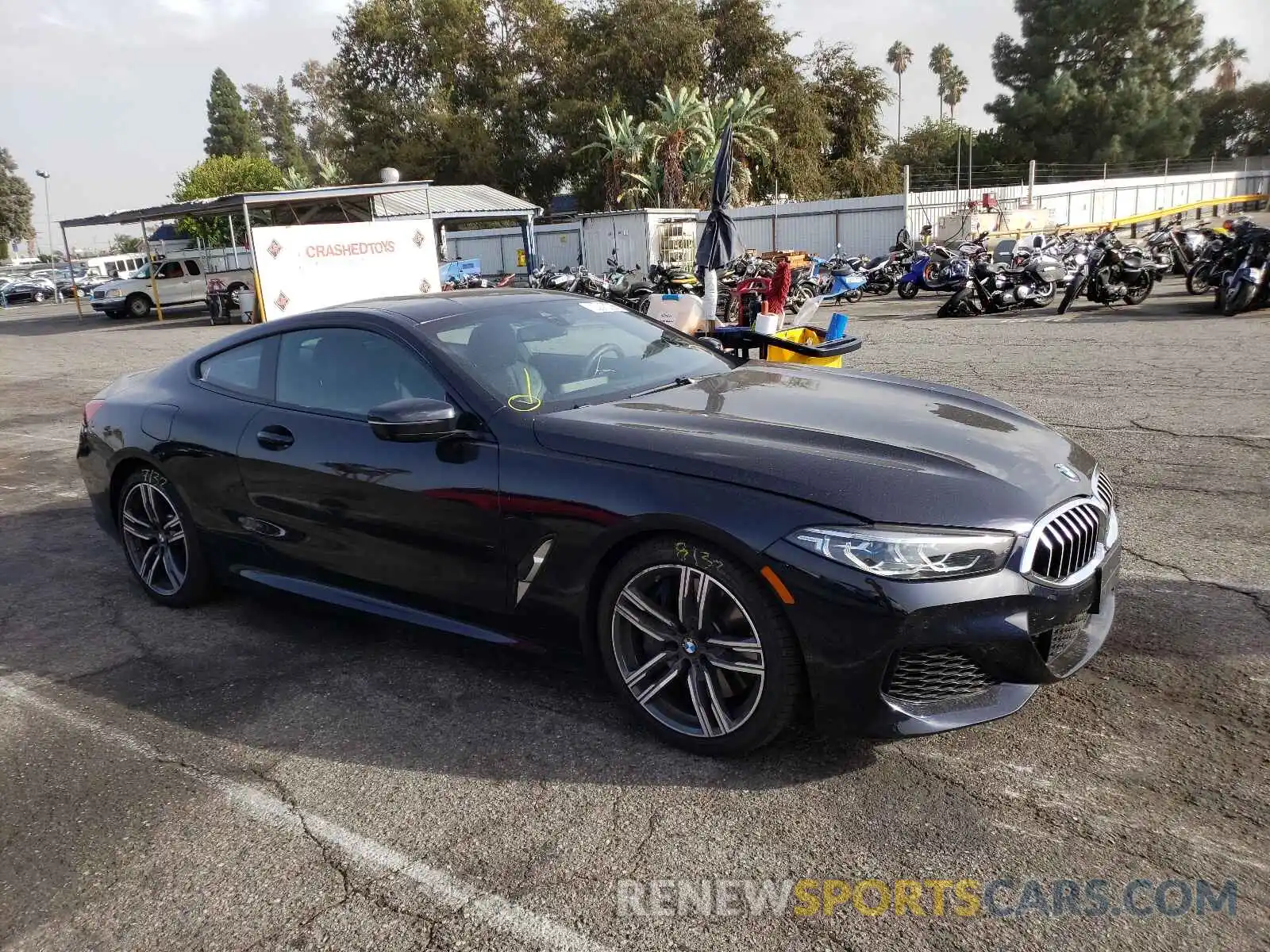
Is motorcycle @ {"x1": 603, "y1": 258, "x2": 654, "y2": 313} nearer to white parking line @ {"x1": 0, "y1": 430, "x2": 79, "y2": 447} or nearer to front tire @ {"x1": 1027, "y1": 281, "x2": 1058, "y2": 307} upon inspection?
front tire @ {"x1": 1027, "y1": 281, "x2": 1058, "y2": 307}

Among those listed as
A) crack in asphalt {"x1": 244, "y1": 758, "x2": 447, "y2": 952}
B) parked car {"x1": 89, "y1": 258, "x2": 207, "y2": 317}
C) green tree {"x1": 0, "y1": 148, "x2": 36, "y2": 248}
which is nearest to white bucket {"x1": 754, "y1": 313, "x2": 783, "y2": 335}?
crack in asphalt {"x1": 244, "y1": 758, "x2": 447, "y2": 952}

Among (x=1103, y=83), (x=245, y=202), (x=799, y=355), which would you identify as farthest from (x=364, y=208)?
(x=1103, y=83)

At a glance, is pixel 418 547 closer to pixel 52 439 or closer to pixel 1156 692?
pixel 1156 692

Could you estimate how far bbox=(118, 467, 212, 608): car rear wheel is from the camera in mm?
4555

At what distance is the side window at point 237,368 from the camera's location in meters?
4.35

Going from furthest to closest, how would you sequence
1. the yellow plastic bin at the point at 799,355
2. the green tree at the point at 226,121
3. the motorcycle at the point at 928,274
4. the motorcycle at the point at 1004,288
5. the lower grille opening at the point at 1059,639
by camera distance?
the green tree at the point at 226,121 → the motorcycle at the point at 928,274 → the motorcycle at the point at 1004,288 → the yellow plastic bin at the point at 799,355 → the lower grille opening at the point at 1059,639

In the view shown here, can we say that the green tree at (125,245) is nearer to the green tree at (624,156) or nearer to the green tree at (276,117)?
the green tree at (276,117)

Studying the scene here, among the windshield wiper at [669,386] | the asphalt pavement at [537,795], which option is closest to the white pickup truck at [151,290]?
the asphalt pavement at [537,795]

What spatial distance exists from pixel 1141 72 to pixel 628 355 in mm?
67263

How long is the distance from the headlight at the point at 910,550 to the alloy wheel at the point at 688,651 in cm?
35

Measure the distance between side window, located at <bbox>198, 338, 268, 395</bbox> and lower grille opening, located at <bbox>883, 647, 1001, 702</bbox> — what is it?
3.05 metres

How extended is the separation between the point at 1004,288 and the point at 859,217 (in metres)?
14.1

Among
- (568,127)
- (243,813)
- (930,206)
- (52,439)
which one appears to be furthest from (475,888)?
(568,127)

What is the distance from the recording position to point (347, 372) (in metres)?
3.97
